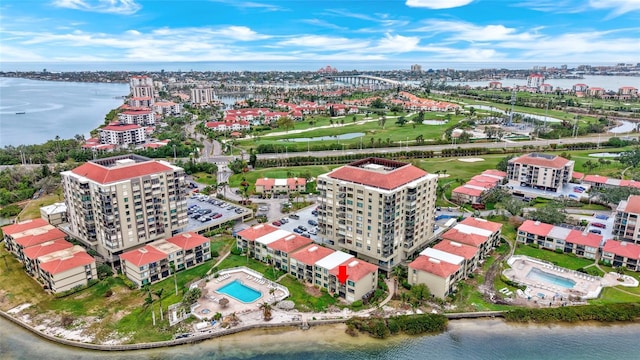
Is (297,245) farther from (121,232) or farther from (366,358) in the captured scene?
(121,232)

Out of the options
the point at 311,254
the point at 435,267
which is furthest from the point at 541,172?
the point at 311,254

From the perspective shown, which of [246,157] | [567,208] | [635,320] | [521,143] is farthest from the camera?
[521,143]

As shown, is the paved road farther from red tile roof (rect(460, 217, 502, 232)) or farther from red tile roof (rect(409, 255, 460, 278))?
red tile roof (rect(409, 255, 460, 278))

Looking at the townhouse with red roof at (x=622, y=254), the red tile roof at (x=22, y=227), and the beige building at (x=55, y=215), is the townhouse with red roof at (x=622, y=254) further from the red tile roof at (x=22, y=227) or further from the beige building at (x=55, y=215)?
the beige building at (x=55, y=215)

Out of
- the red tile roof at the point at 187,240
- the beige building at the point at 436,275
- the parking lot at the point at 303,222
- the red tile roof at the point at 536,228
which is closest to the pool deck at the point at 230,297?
the red tile roof at the point at 187,240

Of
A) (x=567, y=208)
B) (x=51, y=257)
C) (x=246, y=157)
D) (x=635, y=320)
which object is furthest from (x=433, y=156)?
(x=51, y=257)
